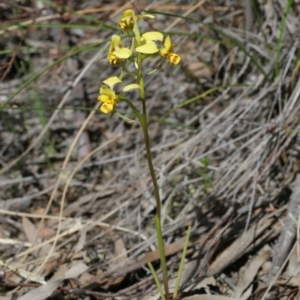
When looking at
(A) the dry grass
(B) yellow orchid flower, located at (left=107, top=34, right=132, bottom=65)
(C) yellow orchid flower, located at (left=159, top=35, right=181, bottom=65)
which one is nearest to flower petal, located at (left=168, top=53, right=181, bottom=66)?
(C) yellow orchid flower, located at (left=159, top=35, right=181, bottom=65)

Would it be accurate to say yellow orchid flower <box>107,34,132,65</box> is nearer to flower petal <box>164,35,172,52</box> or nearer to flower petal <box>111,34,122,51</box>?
flower petal <box>111,34,122,51</box>

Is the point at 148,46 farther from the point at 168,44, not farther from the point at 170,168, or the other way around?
the point at 170,168

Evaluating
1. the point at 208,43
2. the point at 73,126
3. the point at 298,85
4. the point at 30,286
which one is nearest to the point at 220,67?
the point at 208,43

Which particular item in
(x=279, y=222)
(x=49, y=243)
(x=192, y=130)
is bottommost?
(x=49, y=243)

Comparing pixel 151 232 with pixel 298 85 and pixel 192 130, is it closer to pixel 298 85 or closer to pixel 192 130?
pixel 192 130

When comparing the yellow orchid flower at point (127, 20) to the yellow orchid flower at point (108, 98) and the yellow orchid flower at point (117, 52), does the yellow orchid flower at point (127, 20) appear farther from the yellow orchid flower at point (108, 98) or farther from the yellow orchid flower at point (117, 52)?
the yellow orchid flower at point (108, 98)
